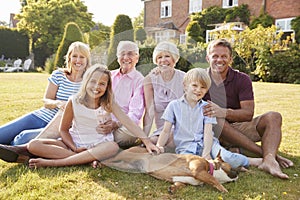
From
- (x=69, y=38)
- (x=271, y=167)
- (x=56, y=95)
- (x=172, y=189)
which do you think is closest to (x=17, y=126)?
(x=56, y=95)

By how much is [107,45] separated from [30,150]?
1172 millimetres

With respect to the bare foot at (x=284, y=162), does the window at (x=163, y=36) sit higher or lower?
higher

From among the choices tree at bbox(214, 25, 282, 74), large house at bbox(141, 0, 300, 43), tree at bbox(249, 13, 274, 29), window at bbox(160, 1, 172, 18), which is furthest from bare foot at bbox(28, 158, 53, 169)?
window at bbox(160, 1, 172, 18)

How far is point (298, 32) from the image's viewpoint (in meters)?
19.8

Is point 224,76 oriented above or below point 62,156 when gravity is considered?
above

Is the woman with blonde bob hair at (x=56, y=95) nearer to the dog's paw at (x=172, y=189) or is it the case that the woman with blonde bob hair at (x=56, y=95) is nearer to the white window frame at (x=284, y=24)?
the dog's paw at (x=172, y=189)

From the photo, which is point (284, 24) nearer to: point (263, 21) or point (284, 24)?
point (284, 24)

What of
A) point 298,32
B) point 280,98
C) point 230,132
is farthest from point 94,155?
point 298,32

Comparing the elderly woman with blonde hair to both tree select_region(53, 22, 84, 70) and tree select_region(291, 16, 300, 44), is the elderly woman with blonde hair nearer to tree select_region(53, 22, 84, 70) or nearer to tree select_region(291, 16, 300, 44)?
tree select_region(53, 22, 84, 70)

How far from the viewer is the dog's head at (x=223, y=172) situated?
294 centimetres

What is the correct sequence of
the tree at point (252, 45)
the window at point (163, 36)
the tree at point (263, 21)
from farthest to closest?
1. the tree at point (263, 21)
2. the tree at point (252, 45)
3. the window at point (163, 36)

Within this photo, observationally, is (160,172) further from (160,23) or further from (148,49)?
(160,23)

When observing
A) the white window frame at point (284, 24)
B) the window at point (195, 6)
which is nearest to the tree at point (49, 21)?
the window at point (195, 6)

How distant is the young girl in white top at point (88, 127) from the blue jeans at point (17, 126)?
0.45 meters
